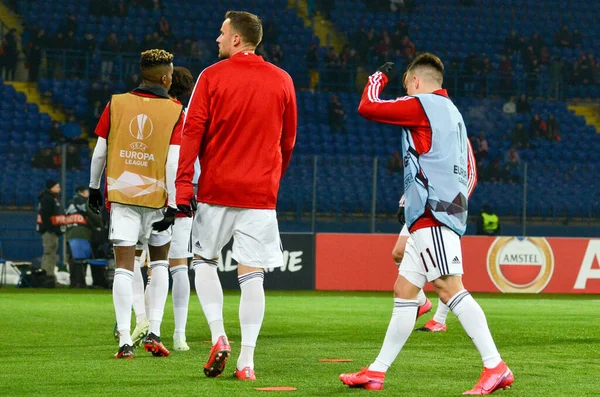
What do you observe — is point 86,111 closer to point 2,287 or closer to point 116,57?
point 116,57

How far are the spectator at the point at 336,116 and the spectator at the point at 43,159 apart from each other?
9.04 metres

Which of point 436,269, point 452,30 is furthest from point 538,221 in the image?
point 436,269

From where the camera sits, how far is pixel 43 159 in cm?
2017

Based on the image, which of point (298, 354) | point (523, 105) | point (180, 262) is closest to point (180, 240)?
point (180, 262)

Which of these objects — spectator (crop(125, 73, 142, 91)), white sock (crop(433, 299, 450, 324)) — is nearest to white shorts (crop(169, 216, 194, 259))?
white sock (crop(433, 299, 450, 324))

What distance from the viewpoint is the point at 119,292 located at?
732 centimetres

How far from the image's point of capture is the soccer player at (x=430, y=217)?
19.0 feet

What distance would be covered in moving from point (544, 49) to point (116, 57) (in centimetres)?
1293

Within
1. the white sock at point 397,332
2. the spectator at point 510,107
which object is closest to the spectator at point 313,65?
the spectator at point 510,107

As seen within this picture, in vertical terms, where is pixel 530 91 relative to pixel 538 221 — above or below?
above

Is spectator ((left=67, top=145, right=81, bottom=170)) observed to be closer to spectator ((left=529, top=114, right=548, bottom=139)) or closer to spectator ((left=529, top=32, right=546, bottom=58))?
spectator ((left=529, top=114, right=548, bottom=139))

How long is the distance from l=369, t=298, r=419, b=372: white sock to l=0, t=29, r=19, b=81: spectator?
21.9 m

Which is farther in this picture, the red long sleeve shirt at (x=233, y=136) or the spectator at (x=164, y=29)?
the spectator at (x=164, y=29)

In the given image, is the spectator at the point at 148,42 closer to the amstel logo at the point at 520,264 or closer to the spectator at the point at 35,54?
the spectator at the point at 35,54
